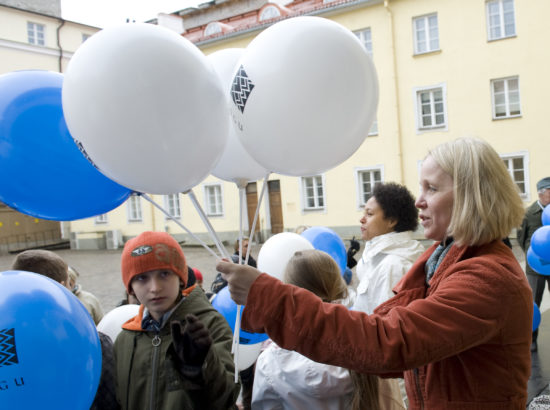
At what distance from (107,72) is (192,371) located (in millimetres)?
1094

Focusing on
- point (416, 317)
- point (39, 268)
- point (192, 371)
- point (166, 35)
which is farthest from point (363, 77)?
point (39, 268)

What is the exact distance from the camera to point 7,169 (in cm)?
202

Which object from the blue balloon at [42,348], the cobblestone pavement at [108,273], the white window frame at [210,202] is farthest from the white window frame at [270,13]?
the blue balloon at [42,348]

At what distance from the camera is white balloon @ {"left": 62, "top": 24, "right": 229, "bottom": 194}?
1.68 m

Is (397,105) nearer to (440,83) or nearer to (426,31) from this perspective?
(440,83)

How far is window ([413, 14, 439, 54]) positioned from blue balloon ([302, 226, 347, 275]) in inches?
536

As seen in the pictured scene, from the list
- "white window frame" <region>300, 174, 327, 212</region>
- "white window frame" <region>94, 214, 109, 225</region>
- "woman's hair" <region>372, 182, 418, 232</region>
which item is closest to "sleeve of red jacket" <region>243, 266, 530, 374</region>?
"woman's hair" <region>372, 182, 418, 232</region>

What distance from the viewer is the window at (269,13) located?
19.5 meters

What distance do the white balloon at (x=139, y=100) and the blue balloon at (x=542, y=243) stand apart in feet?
13.1

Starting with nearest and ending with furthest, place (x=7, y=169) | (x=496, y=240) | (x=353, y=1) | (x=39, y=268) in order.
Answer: (x=496, y=240), (x=7, y=169), (x=39, y=268), (x=353, y=1)

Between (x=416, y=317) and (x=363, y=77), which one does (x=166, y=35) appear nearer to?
(x=363, y=77)

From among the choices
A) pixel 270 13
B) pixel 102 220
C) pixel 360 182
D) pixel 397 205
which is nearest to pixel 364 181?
pixel 360 182

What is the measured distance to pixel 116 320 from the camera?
279 centimetres

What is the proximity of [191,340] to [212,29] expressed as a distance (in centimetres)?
2117
